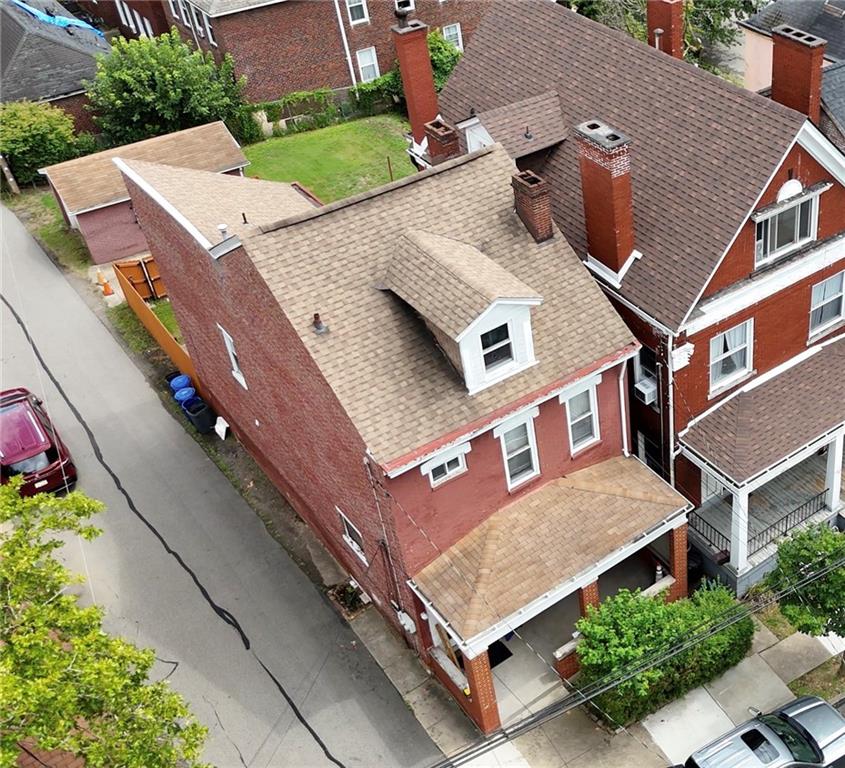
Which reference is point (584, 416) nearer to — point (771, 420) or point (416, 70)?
point (771, 420)

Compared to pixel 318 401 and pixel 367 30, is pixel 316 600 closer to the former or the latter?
pixel 318 401

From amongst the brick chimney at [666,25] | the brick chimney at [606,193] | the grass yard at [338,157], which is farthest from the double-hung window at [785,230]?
the grass yard at [338,157]

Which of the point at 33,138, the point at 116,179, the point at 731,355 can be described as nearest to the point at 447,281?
the point at 731,355

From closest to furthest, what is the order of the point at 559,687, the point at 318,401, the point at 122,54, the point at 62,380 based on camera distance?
the point at 318,401
the point at 559,687
the point at 62,380
the point at 122,54

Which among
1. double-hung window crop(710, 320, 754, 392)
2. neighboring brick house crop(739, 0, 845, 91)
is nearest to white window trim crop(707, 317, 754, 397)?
double-hung window crop(710, 320, 754, 392)

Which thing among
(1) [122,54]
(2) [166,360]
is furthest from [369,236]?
(1) [122,54]

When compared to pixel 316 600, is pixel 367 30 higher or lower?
higher

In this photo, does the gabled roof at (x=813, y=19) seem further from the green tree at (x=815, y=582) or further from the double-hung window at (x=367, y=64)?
the green tree at (x=815, y=582)
